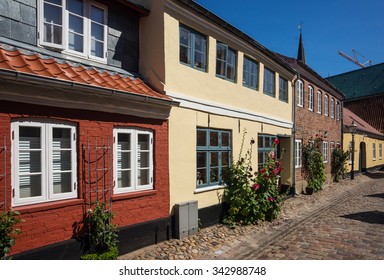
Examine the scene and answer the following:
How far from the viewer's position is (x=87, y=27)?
5.97 metres

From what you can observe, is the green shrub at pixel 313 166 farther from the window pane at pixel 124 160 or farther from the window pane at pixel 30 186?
the window pane at pixel 30 186

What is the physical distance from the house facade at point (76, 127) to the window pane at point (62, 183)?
0.02 m

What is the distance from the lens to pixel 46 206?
4.61m

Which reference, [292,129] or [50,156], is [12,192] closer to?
[50,156]

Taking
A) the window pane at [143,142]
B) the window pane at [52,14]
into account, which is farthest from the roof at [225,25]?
the window pane at [143,142]

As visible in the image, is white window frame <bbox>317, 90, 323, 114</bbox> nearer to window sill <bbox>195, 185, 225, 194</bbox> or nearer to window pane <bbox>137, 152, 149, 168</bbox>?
window sill <bbox>195, 185, 225, 194</bbox>

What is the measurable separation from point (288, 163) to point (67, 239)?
10.5 metres

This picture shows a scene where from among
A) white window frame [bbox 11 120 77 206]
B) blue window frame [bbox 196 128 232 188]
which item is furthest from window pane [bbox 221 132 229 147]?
white window frame [bbox 11 120 77 206]

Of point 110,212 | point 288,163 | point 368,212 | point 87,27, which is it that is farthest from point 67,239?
point 288,163

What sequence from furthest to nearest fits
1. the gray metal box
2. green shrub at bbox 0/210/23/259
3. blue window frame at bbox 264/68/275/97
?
blue window frame at bbox 264/68/275/97
the gray metal box
green shrub at bbox 0/210/23/259

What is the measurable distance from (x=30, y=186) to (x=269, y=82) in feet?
30.8

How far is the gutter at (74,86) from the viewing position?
4043 millimetres

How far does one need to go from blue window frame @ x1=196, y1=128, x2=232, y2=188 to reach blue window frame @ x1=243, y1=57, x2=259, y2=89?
2224 mm

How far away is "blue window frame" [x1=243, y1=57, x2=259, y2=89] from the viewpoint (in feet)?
32.3
